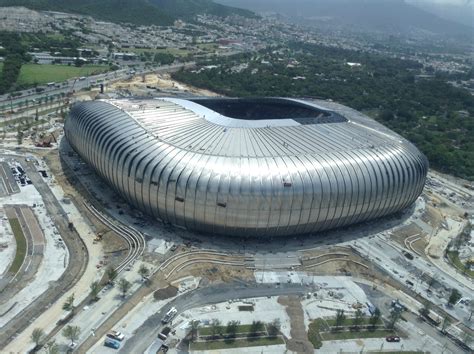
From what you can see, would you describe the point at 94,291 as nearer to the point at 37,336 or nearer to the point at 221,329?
the point at 37,336

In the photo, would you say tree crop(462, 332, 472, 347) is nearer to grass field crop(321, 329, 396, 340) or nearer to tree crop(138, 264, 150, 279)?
grass field crop(321, 329, 396, 340)

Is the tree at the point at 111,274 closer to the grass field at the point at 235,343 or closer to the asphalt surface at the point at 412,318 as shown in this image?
the grass field at the point at 235,343

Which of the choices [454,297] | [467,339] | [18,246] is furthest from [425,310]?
[18,246]

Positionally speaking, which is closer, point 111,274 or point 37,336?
point 37,336

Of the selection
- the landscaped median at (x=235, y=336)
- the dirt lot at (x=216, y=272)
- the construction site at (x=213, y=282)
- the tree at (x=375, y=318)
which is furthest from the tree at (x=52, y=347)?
the tree at (x=375, y=318)

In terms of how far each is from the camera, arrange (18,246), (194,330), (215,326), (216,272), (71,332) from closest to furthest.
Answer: (71,332) → (194,330) → (215,326) → (216,272) → (18,246)

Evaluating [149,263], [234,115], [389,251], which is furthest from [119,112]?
[389,251]
